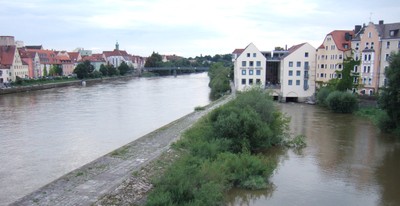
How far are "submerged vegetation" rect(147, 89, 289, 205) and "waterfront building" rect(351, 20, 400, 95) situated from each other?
16.2 meters

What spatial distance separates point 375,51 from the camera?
3244 cm

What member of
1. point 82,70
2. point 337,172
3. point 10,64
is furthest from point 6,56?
point 337,172

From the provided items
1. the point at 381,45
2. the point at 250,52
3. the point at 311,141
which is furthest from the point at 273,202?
the point at 250,52

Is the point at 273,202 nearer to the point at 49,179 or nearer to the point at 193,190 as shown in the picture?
the point at 193,190

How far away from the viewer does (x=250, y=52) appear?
41438 mm

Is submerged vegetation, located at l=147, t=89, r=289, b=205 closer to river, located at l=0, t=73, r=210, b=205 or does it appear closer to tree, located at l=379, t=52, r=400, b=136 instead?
river, located at l=0, t=73, r=210, b=205

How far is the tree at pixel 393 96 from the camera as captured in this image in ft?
70.0

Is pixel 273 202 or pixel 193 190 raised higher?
pixel 193 190

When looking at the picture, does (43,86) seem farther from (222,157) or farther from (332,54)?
(222,157)

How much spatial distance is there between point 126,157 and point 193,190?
4919 mm

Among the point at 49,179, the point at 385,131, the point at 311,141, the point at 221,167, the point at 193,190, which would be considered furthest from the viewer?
the point at 385,131

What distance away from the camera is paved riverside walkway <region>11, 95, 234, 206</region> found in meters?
9.75

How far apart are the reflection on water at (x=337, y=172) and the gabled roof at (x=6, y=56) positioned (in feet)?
155

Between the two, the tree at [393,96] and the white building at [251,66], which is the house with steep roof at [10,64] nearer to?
the white building at [251,66]
